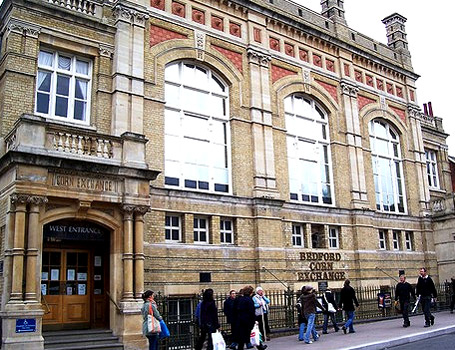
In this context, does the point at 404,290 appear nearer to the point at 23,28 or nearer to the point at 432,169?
the point at 23,28

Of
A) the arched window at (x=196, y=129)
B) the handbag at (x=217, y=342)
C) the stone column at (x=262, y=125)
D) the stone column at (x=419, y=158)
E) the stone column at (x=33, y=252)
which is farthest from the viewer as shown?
the stone column at (x=419, y=158)

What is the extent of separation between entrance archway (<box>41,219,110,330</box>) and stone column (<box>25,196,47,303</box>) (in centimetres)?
104

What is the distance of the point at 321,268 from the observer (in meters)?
23.0

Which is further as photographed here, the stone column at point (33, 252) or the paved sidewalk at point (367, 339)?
the paved sidewalk at point (367, 339)

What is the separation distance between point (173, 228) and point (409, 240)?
15.8 metres

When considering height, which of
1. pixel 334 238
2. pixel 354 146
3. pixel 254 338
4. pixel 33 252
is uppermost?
pixel 354 146

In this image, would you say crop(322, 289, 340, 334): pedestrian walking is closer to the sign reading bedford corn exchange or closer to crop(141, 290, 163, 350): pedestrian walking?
the sign reading bedford corn exchange

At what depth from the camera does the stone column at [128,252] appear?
1458cm

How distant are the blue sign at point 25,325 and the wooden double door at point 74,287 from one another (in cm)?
182

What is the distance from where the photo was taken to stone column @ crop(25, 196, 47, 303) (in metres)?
12.8

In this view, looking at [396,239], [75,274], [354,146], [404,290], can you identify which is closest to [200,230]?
[75,274]

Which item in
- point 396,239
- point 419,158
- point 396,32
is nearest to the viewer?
point 396,239

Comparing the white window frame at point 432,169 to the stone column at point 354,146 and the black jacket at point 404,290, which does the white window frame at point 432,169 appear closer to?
the stone column at point 354,146

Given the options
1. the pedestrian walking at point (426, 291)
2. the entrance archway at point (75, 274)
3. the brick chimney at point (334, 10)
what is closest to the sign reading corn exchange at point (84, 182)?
the entrance archway at point (75, 274)
